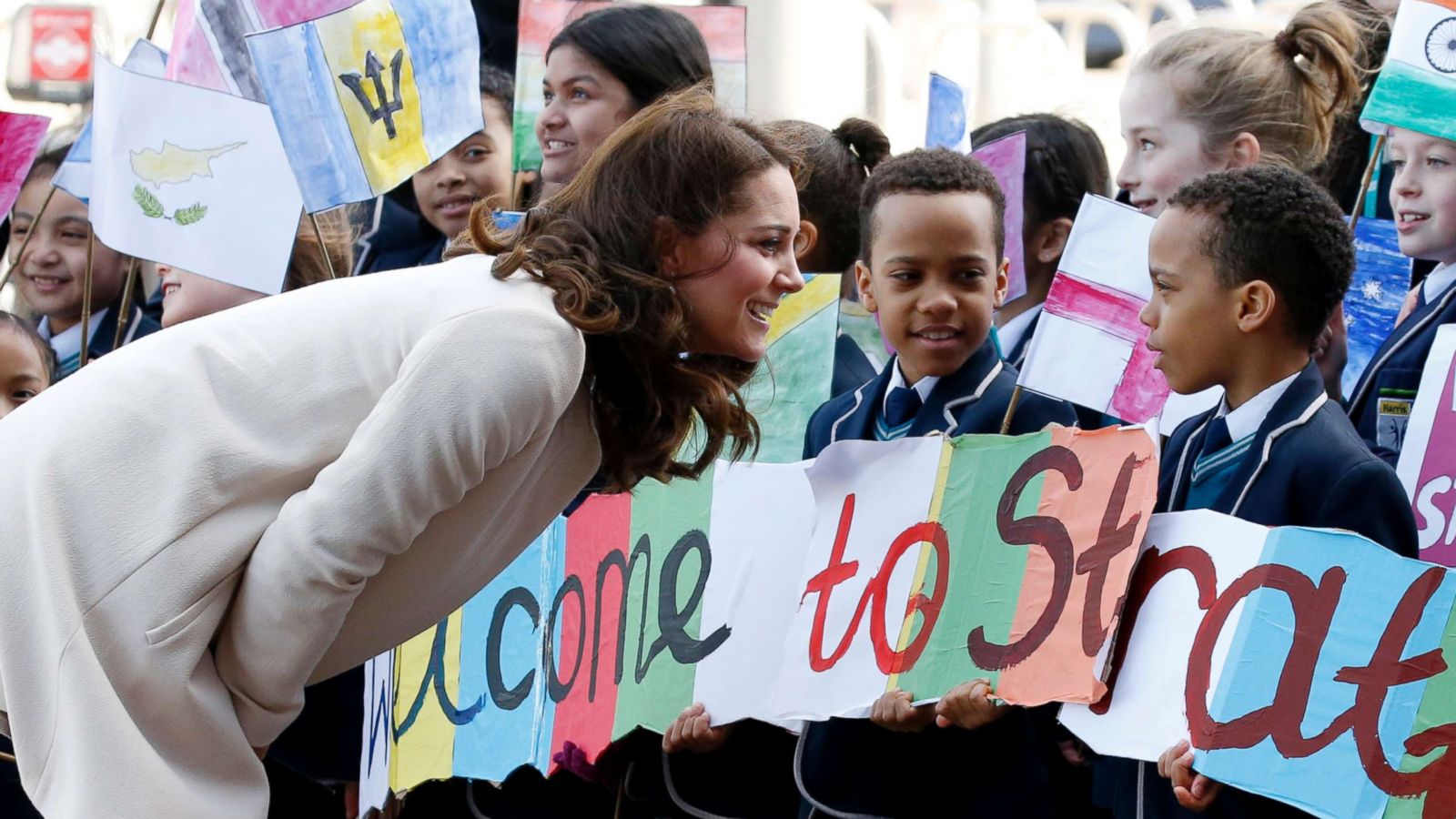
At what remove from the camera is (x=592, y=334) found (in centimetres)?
271

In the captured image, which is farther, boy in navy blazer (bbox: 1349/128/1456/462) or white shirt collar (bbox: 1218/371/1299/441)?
boy in navy blazer (bbox: 1349/128/1456/462)

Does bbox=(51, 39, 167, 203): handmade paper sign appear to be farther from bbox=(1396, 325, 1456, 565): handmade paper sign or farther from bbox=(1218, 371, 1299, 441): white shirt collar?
bbox=(1396, 325, 1456, 565): handmade paper sign

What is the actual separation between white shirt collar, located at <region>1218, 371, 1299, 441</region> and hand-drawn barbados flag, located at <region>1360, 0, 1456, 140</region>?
76 centimetres

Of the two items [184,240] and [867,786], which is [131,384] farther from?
[184,240]

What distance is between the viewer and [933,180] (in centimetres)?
374

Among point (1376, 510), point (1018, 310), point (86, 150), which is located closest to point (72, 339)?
point (86, 150)

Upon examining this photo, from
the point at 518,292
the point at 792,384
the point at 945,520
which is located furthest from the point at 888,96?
the point at 518,292

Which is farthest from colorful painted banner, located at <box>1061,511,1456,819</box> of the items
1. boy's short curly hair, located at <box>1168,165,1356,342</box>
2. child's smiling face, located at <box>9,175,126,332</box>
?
child's smiling face, located at <box>9,175,126,332</box>

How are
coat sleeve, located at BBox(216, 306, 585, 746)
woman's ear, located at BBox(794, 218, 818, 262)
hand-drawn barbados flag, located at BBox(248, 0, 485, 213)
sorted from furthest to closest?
hand-drawn barbados flag, located at BBox(248, 0, 485, 213), woman's ear, located at BBox(794, 218, 818, 262), coat sleeve, located at BBox(216, 306, 585, 746)

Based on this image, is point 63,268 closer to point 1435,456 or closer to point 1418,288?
point 1418,288

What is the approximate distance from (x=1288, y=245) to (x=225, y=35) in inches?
109

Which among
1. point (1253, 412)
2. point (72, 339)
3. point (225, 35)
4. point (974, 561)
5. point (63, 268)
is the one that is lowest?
point (72, 339)

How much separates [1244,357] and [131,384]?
1.64 meters

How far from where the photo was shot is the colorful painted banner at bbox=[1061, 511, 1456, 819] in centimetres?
267
